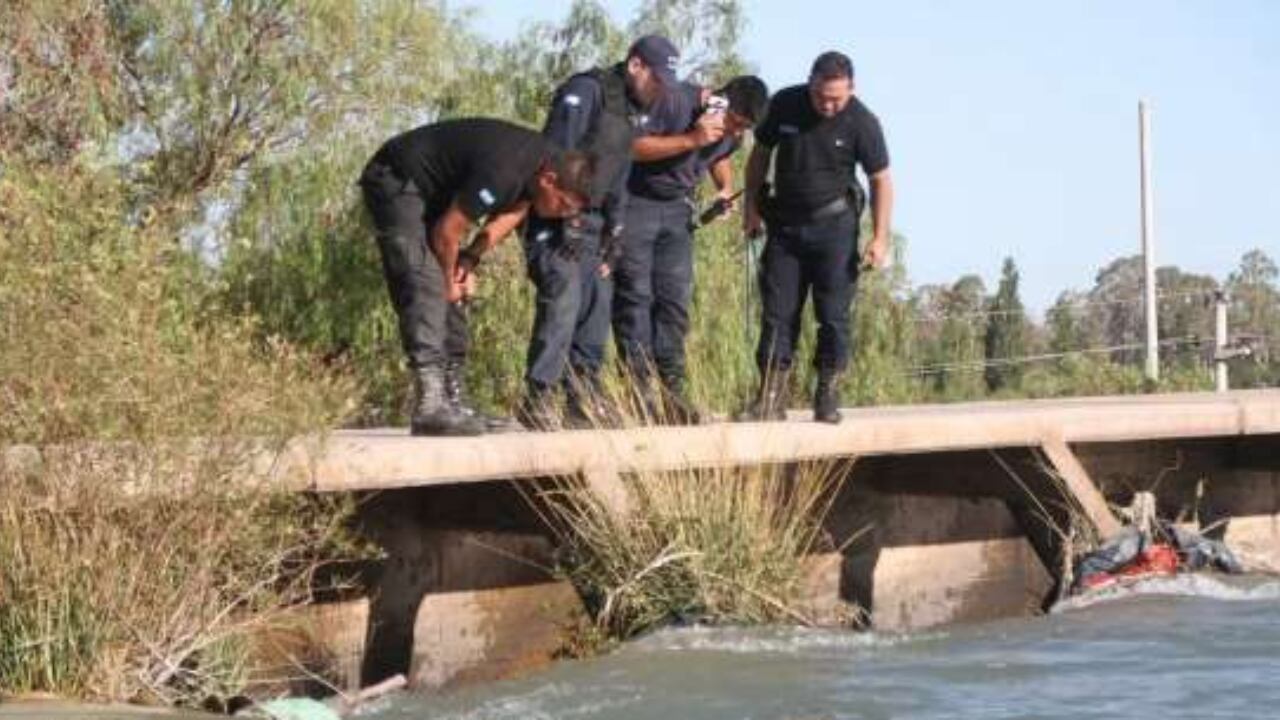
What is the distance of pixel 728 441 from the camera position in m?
8.89

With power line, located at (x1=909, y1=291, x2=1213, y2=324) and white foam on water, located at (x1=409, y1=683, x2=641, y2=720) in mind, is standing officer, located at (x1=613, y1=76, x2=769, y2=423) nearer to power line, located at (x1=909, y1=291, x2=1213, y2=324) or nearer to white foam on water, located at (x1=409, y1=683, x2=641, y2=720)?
white foam on water, located at (x1=409, y1=683, x2=641, y2=720)

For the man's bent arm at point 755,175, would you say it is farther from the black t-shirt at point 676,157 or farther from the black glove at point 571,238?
the black glove at point 571,238

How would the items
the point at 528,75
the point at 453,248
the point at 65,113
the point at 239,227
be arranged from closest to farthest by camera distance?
the point at 453,248
the point at 65,113
the point at 239,227
the point at 528,75

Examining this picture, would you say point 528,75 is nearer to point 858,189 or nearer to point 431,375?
point 858,189

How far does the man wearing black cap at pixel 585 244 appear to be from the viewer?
30.7 ft

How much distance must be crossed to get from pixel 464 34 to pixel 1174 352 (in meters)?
21.7

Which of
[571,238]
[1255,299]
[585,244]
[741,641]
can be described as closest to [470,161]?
[571,238]

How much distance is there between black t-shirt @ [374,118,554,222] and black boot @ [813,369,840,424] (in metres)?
1.92

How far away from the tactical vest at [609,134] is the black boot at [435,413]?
949 millimetres

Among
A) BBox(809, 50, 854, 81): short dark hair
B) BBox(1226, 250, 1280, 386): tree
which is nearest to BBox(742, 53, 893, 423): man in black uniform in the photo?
BBox(809, 50, 854, 81): short dark hair

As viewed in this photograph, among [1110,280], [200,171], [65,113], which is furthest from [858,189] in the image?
[1110,280]

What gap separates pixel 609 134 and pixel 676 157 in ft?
2.34

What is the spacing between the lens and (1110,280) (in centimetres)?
6962

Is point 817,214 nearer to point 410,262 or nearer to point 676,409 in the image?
point 676,409
